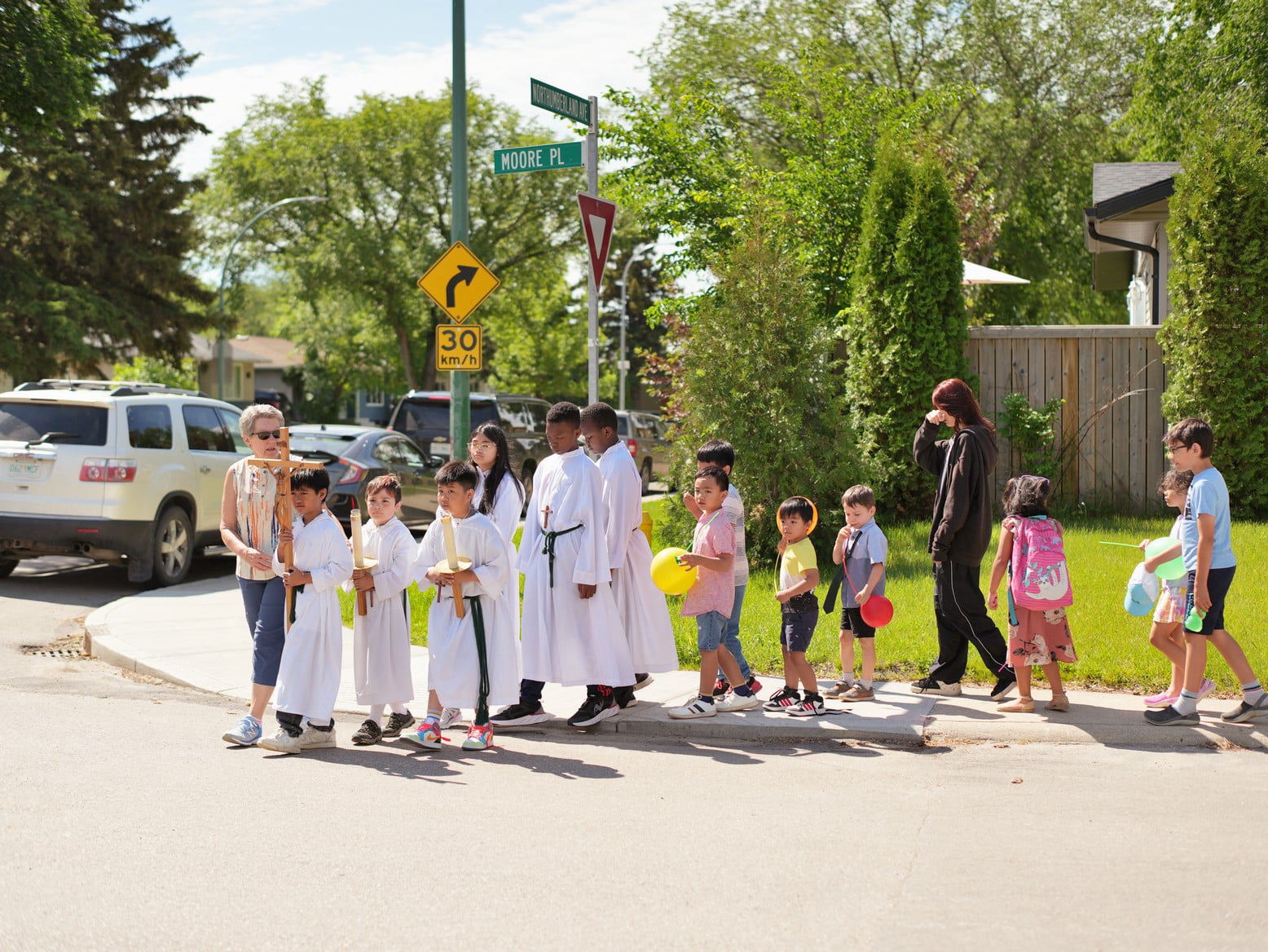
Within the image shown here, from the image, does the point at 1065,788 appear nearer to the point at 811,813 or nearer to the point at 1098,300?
the point at 811,813

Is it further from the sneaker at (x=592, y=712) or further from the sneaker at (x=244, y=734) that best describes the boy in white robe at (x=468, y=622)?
the sneaker at (x=244, y=734)

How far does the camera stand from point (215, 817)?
524 centimetres

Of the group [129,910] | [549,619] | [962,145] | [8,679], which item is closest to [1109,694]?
[549,619]

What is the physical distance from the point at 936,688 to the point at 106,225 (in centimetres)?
3035

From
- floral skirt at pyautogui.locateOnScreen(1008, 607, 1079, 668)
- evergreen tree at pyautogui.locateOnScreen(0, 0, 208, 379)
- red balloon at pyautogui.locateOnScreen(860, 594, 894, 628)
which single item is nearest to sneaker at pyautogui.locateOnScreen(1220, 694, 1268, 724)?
floral skirt at pyautogui.locateOnScreen(1008, 607, 1079, 668)

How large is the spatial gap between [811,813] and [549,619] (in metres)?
2.32

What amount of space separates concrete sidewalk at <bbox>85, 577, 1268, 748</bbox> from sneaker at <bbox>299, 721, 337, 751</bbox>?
100 cm

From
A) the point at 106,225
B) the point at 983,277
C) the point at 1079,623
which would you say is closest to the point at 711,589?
the point at 1079,623

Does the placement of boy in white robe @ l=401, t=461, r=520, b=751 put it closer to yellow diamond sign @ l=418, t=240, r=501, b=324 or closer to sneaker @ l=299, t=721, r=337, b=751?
sneaker @ l=299, t=721, r=337, b=751

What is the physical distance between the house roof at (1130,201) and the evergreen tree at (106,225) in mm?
19471

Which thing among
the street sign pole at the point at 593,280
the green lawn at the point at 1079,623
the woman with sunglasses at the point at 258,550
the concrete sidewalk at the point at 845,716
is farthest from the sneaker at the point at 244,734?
the street sign pole at the point at 593,280

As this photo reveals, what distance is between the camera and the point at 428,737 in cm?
669

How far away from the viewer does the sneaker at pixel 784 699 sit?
726 cm

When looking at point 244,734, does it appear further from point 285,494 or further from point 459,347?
point 459,347
